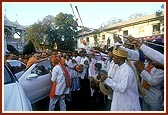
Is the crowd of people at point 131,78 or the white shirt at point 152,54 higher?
the white shirt at point 152,54

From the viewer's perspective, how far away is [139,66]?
4730 mm

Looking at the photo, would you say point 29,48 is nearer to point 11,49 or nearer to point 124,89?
point 11,49

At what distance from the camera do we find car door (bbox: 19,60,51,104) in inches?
252

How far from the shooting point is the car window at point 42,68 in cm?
696

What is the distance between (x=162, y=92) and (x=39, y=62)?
131 inches

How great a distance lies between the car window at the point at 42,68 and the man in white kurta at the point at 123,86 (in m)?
3.11

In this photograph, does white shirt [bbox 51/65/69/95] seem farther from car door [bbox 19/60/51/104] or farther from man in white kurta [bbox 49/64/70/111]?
car door [bbox 19/60/51/104]

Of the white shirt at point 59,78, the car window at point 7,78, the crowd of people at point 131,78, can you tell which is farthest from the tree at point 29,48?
the car window at point 7,78

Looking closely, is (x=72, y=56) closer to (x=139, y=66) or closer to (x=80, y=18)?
(x=80, y=18)

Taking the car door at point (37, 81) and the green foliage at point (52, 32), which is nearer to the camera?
the car door at point (37, 81)

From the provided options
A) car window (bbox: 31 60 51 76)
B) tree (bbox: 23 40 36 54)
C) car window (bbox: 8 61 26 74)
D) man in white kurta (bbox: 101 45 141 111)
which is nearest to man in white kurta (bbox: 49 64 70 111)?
car window (bbox: 31 60 51 76)

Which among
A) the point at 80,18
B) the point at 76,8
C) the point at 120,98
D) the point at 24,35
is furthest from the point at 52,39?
the point at 120,98

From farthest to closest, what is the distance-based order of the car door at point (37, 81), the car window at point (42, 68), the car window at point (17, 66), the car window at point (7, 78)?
the car window at point (17, 66) < the car window at point (42, 68) < the car door at point (37, 81) < the car window at point (7, 78)

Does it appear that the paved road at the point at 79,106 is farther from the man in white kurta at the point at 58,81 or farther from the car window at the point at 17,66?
the car window at the point at 17,66
